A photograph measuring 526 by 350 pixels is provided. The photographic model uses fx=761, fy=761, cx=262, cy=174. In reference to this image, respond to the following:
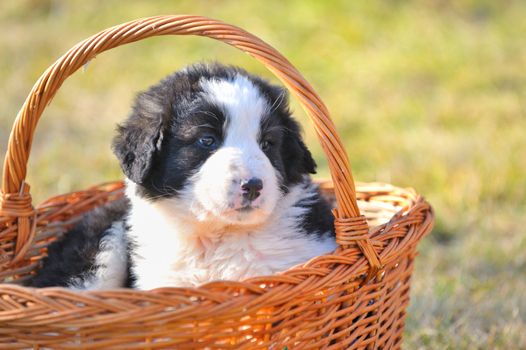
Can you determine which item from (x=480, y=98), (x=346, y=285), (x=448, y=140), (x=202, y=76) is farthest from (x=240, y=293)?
(x=480, y=98)

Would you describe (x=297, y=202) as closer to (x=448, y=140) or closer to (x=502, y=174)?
→ (x=502, y=174)

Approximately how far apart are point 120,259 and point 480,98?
5.20 metres

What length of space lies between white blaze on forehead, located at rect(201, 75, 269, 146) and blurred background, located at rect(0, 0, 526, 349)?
63.0 inches

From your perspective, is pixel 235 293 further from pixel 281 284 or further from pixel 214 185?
pixel 214 185

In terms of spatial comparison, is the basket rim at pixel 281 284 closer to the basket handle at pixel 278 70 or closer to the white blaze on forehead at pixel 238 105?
the basket handle at pixel 278 70

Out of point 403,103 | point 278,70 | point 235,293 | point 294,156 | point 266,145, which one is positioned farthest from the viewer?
point 403,103

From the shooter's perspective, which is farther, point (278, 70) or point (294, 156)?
point (294, 156)

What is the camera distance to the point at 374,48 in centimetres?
902

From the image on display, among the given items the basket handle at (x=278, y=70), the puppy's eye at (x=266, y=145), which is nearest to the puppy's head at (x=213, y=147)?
the puppy's eye at (x=266, y=145)

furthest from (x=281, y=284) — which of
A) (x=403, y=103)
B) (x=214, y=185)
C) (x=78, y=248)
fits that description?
(x=403, y=103)

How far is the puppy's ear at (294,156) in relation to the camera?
338 centimetres

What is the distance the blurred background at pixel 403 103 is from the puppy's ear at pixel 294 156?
1.21 meters

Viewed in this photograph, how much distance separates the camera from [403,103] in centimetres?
780

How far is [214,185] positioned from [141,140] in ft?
1.42
